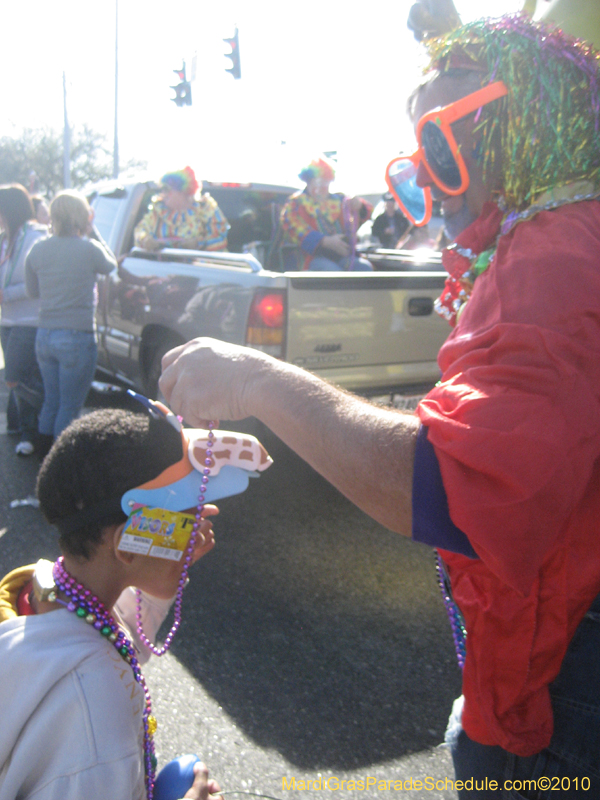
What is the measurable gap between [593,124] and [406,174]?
0.70m

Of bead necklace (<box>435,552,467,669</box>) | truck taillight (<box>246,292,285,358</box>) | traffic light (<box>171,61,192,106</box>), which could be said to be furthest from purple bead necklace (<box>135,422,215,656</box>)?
traffic light (<box>171,61,192,106</box>)

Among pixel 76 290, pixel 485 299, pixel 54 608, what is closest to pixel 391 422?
pixel 485 299

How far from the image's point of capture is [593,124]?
118 cm

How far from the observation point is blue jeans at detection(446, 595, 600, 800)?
1.13 m

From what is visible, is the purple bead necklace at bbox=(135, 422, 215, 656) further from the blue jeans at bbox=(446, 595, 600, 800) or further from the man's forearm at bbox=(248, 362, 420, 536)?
the blue jeans at bbox=(446, 595, 600, 800)

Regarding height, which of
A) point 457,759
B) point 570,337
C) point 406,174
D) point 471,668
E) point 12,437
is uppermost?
point 406,174

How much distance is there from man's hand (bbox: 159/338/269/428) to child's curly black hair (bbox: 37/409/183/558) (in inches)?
10.8

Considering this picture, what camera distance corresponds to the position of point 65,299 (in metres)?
5.05

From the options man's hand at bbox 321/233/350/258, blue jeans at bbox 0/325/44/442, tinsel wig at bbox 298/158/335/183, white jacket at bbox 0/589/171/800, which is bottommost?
blue jeans at bbox 0/325/44/442

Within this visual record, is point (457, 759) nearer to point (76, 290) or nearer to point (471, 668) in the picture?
point (471, 668)

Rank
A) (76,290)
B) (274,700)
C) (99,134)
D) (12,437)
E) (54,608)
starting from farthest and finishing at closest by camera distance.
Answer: (99,134)
(12,437)
(76,290)
(274,700)
(54,608)

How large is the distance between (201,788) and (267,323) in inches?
116

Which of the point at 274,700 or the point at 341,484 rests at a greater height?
the point at 341,484

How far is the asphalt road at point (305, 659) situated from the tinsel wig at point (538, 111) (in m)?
2.14
